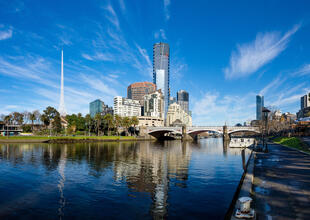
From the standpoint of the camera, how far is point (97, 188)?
22.8 meters

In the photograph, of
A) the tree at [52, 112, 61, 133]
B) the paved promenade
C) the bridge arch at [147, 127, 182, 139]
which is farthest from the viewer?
the bridge arch at [147, 127, 182, 139]

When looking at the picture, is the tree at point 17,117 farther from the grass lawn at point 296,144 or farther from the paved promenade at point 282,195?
the paved promenade at point 282,195

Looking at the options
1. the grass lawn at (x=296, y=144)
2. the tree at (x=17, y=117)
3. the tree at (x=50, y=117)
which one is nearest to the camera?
the grass lawn at (x=296, y=144)

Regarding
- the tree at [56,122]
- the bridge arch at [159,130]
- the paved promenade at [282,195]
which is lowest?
the bridge arch at [159,130]

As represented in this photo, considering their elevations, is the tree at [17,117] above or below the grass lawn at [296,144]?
above

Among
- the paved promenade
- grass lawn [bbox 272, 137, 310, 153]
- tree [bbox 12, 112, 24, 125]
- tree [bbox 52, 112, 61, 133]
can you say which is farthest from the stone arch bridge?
the paved promenade

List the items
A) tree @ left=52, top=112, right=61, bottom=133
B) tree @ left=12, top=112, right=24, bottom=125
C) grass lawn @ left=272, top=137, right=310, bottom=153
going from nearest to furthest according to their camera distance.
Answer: grass lawn @ left=272, top=137, right=310, bottom=153, tree @ left=52, top=112, right=61, bottom=133, tree @ left=12, top=112, right=24, bottom=125

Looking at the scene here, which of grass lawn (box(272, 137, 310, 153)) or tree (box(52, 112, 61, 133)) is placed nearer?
grass lawn (box(272, 137, 310, 153))

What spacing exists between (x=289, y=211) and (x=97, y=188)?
17.0m

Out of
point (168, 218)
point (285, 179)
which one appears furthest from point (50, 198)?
point (285, 179)

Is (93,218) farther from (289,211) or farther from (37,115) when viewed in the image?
(37,115)

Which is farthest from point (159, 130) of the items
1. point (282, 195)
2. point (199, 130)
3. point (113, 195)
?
point (282, 195)

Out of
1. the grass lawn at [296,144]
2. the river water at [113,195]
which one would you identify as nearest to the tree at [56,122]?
the river water at [113,195]

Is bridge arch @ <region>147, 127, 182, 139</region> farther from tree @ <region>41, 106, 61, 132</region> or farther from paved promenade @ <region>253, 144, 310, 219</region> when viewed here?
paved promenade @ <region>253, 144, 310, 219</region>
